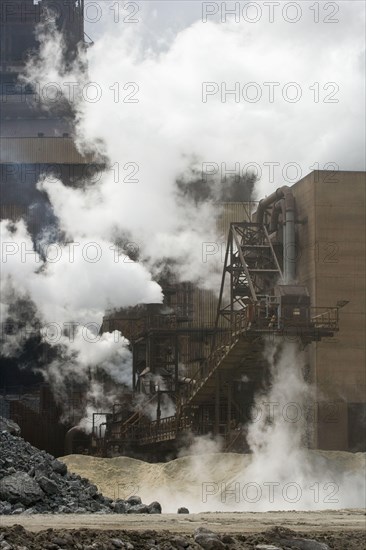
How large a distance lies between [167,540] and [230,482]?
16.0 m

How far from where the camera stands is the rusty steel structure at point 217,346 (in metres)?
36.9

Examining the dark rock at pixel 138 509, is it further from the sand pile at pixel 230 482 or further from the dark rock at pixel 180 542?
the dark rock at pixel 180 542

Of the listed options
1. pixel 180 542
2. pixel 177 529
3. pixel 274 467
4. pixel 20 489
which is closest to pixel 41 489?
pixel 20 489

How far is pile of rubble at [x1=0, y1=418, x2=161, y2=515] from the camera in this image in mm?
24000

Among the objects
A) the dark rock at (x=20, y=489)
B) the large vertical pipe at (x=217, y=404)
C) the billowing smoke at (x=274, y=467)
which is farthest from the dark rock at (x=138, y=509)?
the large vertical pipe at (x=217, y=404)

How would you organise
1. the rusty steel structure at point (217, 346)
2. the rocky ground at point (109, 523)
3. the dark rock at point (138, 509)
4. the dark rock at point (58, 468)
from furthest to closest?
the rusty steel structure at point (217, 346) → the dark rock at point (58, 468) → the dark rock at point (138, 509) → the rocky ground at point (109, 523)

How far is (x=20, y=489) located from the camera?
24188mm

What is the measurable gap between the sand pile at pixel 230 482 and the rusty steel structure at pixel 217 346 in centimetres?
225

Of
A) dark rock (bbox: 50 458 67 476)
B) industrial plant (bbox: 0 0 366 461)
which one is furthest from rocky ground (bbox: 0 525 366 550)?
industrial plant (bbox: 0 0 366 461)

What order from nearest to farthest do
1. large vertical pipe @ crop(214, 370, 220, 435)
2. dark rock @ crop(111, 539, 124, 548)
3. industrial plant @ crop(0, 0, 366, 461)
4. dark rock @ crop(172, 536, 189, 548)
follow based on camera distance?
dark rock @ crop(111, 539, 124, 548) < dark rock @ crop(172, 536, 189, 548) < industrial plant @ crop(0, 0, 366, 461) < large vertical pipe @ crop(214, 370, 220, 435)

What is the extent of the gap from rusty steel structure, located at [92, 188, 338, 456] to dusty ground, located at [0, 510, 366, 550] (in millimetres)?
8605

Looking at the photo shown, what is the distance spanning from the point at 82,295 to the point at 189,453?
8.99 m

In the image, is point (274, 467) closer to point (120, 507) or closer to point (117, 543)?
point (120, 507)

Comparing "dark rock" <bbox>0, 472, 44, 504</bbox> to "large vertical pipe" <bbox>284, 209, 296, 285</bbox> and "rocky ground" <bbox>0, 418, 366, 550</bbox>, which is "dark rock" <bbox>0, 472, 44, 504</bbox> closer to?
"rocky ground" <bbox>0, 418, 366, 550</bbox>
